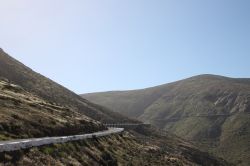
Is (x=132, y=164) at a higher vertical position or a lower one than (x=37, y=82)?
lower

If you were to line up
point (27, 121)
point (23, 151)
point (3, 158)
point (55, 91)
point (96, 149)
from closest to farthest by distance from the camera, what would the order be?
1. point (3, 158)
2. point (23, 151)
3. point (27, 121)
4. point (96, 149)
5. point (55, 91)

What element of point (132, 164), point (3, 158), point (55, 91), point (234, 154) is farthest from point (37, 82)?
point (3, 158)

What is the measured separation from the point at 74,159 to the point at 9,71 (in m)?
129

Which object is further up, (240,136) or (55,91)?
(55,91)

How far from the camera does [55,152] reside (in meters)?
32.6

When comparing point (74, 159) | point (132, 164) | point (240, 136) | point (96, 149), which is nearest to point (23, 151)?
point (74, 159)

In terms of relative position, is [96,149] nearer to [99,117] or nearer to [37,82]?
[99,117]

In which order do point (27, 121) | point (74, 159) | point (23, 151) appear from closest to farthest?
point (23, 151) → point (74, 159) → point (27, 121)

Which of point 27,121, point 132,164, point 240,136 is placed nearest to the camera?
point 27,121

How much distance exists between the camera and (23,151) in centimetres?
2741

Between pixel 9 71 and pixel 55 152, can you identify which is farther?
pixel 9 71

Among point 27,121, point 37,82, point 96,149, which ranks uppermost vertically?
point 37,82

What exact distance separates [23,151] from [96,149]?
19.3 meters

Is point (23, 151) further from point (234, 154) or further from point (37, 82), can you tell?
point (234, 154)
